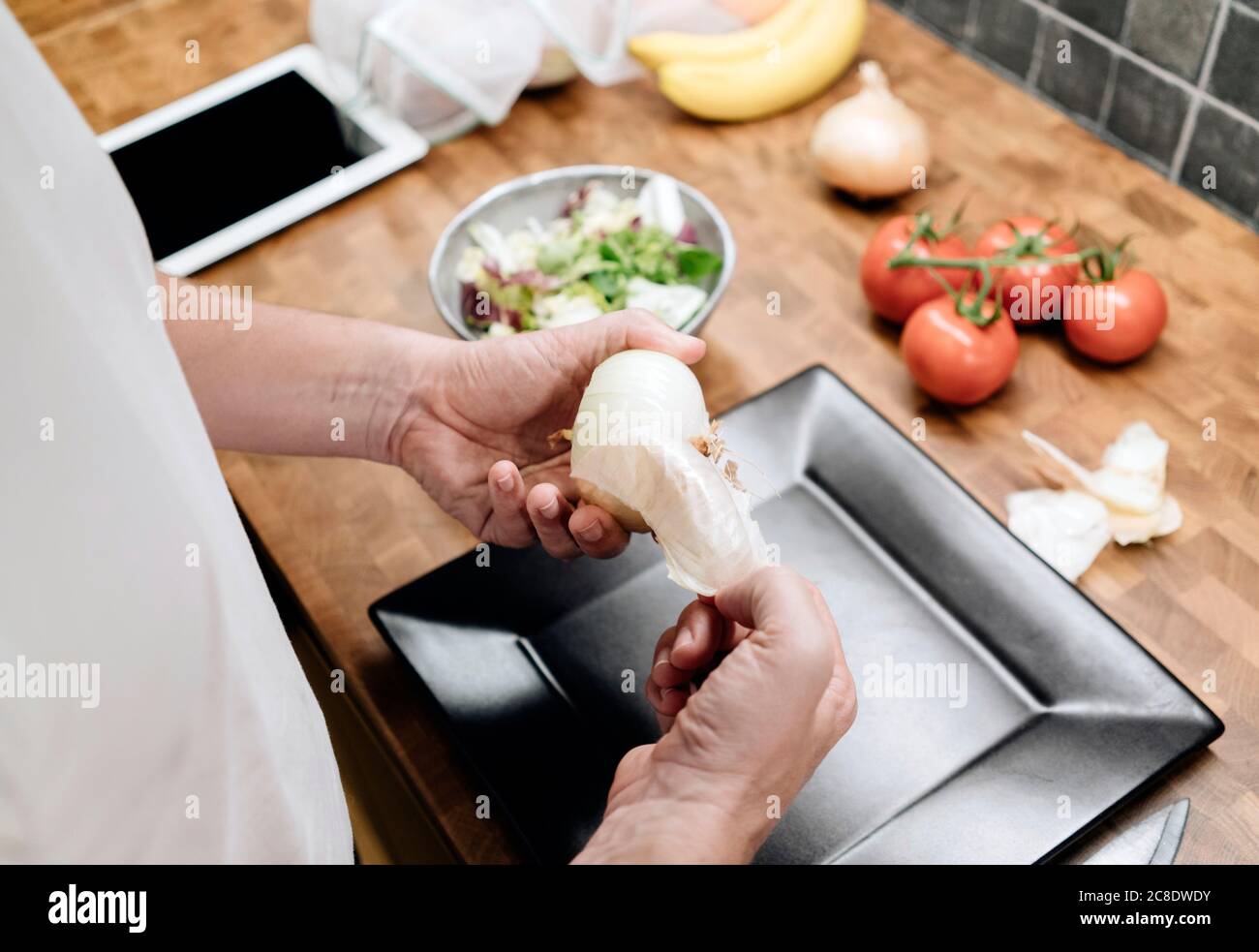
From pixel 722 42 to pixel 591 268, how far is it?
0.49 metres

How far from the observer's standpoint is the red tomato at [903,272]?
1.16 m

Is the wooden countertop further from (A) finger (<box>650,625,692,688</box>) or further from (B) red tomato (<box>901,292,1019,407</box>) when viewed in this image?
(A) finger (<box>650,625,692,688</box>)

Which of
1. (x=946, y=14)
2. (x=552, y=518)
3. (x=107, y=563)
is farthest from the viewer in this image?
(x=946, y=14)

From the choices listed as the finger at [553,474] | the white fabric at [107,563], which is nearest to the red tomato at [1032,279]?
the finger at [553,474]

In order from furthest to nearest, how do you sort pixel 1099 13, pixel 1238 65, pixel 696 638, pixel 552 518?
1. pixel 1099 13
2. pixel 1238 65
3. pixel 552 518
4. pixel 696 638

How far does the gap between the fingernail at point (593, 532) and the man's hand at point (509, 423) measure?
0.05 feet

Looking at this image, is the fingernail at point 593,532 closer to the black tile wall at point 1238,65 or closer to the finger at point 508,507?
the finger at point 508,507

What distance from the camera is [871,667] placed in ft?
3.03

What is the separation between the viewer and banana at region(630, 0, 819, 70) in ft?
4.81

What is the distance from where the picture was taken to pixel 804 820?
841 millimetres

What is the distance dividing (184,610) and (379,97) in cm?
111

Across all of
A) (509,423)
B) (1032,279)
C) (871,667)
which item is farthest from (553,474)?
(1032,279)

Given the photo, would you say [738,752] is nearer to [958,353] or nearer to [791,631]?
[791,631]

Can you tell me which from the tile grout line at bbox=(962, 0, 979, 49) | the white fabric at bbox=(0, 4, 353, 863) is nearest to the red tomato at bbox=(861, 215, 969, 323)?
the tile grout line at bbox=(962, 0, 979, 49)
